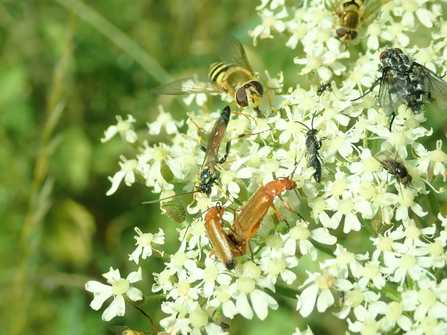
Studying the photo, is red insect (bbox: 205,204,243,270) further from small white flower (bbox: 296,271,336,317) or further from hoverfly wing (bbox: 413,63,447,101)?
hoverfly wing (bbox: 413,63,447,101)

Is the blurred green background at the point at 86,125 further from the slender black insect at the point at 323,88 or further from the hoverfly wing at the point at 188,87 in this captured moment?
the slender black insect at the point at 323,88

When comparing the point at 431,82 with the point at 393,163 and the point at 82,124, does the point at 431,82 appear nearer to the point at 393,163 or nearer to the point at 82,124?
the point at 393,163

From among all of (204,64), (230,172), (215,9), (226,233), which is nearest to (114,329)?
(226,233)

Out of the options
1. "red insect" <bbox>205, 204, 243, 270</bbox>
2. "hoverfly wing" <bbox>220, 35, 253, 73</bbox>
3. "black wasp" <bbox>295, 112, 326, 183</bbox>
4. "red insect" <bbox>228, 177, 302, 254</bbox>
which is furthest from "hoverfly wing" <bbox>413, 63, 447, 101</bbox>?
"red insect" <bbox>205, 204, 243, 270</bbox>

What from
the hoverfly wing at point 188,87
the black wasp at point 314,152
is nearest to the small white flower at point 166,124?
the hoverfly wing at point 188,87

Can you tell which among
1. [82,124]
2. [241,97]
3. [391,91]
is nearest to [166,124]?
[241,97]
